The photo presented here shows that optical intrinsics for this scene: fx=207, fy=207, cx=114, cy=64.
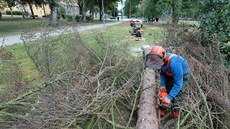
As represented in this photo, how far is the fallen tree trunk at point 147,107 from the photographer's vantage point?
2.71 meters

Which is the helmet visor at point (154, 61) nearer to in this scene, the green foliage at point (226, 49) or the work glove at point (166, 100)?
the work glove at point (166, 100)

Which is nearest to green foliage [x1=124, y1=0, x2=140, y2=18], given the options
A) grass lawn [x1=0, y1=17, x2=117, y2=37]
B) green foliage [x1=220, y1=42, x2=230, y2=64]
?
grass lawn [x1=0, y1=17, x2=117, y2=37]

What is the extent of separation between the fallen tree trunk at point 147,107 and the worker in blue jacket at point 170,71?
0.71 feet

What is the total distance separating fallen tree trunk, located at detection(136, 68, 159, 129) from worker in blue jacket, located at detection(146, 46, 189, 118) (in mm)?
217

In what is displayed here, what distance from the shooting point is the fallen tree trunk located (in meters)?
2.71

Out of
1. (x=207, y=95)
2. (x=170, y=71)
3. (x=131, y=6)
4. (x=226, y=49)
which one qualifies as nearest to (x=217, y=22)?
(x=226, y=49)

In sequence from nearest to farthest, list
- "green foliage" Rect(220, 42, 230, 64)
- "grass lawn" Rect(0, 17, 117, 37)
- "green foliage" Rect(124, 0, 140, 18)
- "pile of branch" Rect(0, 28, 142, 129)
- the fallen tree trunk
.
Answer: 1. "pile of branch" Rect(0, 28, 142, 129)
2. the fallen tree trunk
3. "green foliage" Rect(220, 42, 230, 64)
4. "grass lawn" Rect(0, 17, 117, 37)
5. "green foliage" Rect(124, 0, 140, 18)

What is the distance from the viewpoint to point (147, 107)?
3.08m

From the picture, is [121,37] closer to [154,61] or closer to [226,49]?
[226,49]

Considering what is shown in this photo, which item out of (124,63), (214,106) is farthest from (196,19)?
(214,106)

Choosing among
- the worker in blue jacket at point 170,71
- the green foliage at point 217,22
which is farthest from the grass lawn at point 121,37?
the worker in blue jacket at point 170,71

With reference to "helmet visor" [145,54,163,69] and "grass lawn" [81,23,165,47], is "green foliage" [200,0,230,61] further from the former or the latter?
"helmet visor" [145,54,163,69]

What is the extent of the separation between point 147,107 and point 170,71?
662 mm

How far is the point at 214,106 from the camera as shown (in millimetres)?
3494
